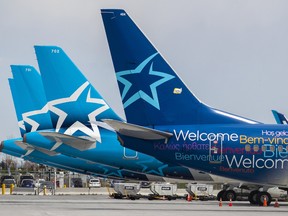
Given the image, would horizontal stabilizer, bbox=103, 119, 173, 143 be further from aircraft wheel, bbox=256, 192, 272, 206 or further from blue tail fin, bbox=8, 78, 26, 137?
blue tail fin, bbox=8, 78, 26, 137

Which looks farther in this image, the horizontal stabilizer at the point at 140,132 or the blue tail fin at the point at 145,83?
the blue tail fin at the point at 145,83

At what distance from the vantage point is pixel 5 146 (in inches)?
2613

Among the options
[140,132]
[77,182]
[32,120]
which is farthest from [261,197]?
[77,182]

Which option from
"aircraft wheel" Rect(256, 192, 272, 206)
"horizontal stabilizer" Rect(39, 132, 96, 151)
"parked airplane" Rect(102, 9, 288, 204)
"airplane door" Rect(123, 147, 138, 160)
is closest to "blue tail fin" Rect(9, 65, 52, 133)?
"horizontal stabilizer" Rect(39, 132, 96, 151)

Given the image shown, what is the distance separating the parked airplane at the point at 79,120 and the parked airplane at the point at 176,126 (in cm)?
805

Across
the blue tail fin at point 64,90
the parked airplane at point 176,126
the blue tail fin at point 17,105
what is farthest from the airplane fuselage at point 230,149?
the blue tail fin at point 17,105

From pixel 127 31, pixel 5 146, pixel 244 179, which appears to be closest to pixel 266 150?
pixel 244 179

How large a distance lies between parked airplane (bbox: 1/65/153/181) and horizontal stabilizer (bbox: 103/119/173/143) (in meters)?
15.0

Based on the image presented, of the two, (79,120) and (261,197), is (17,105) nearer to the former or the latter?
(79,120)

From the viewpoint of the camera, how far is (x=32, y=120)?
65.4 meters

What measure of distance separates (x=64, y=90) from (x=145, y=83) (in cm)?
1142

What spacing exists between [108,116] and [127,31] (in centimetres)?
1333

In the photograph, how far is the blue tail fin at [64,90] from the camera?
5484 centimetres

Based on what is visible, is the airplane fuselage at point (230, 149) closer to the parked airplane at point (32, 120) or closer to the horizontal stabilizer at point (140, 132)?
the horizontal stabilizer at point (140, 132)
